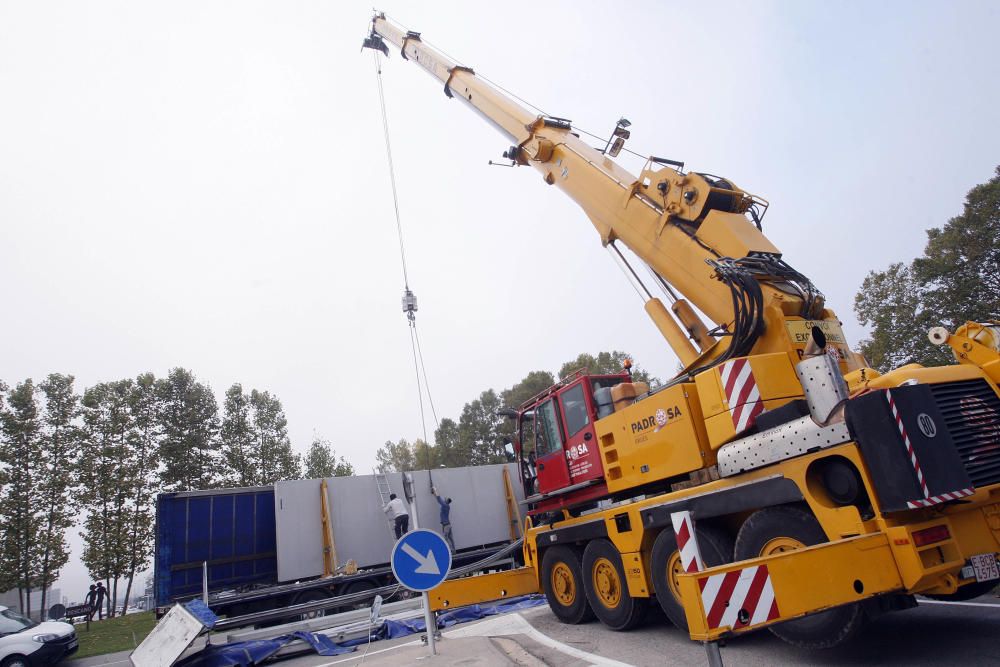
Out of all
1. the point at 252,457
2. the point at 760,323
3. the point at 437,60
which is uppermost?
the point at 437,60

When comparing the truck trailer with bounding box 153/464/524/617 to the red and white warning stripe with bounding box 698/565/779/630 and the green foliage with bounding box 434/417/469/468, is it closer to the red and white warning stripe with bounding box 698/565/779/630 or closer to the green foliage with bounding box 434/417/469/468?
the red and white warning stripe with bounding box 698/565/779/630

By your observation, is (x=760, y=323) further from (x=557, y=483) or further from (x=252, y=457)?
(x=252, y=457)

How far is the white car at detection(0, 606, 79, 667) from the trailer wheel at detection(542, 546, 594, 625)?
8.72 meters

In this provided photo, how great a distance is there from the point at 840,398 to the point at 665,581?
253cm

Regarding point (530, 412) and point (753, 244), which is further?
point (530, 412)

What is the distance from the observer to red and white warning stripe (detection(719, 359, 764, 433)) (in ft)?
15.4

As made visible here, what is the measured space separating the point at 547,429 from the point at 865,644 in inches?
164

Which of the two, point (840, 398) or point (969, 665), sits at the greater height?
point (840, 398)

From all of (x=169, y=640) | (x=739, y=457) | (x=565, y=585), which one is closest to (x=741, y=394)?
(x=739, y=457)

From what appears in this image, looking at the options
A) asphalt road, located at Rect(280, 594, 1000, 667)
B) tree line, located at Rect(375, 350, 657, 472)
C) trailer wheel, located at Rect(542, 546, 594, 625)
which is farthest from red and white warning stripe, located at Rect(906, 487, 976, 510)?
tree line, located at Rect(375, 350, 657, 472)

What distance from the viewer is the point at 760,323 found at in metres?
5.12

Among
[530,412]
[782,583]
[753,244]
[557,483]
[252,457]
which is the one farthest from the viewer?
[252,457]

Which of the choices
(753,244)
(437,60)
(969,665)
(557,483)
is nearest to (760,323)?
(753,244)

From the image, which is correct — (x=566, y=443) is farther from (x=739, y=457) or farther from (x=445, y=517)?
(x=445, y=517)
